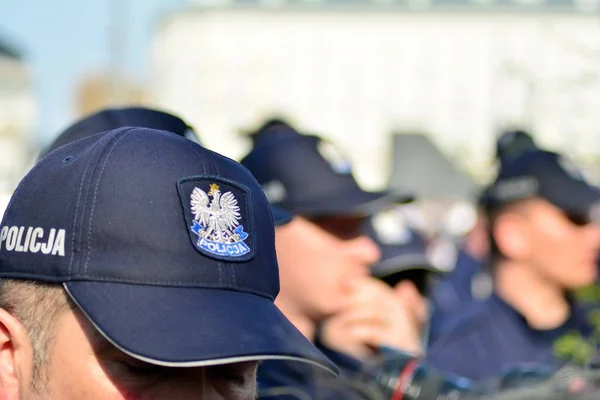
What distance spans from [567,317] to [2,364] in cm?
438

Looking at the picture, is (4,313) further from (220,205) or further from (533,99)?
(533,99)

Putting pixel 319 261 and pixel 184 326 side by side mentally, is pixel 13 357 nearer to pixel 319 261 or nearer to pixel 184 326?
pixel 184 326

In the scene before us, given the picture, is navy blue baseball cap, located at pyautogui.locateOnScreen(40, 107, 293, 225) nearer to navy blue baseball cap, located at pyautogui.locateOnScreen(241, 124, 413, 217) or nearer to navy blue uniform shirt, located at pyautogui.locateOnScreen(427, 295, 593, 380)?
navy blue baseball cap, located at pyautogui.locateOnScreen(241, 124, 413, 217)

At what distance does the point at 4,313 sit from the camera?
2.04 metres

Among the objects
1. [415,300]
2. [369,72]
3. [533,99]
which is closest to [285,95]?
[369,72]

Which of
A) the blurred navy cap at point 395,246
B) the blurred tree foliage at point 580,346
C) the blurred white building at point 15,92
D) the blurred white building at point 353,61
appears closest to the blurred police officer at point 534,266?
the blurred tree foliage at point 580,346

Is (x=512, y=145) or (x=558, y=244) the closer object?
(x=558, y=244)

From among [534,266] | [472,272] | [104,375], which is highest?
[472,272]

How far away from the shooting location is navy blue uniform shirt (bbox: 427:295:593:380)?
545 cm

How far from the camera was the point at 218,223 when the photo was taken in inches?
78.2

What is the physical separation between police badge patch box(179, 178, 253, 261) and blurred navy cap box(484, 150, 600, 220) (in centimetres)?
438

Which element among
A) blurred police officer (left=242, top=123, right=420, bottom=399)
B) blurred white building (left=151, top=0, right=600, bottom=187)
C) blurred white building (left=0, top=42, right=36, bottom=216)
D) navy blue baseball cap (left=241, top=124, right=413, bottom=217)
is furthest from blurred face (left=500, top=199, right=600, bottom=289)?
blurred white building (left=151, top=0, right=600, bottom=187)

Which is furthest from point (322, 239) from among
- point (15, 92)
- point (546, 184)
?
point (15, 92)

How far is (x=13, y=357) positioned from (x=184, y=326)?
1.05 feet
